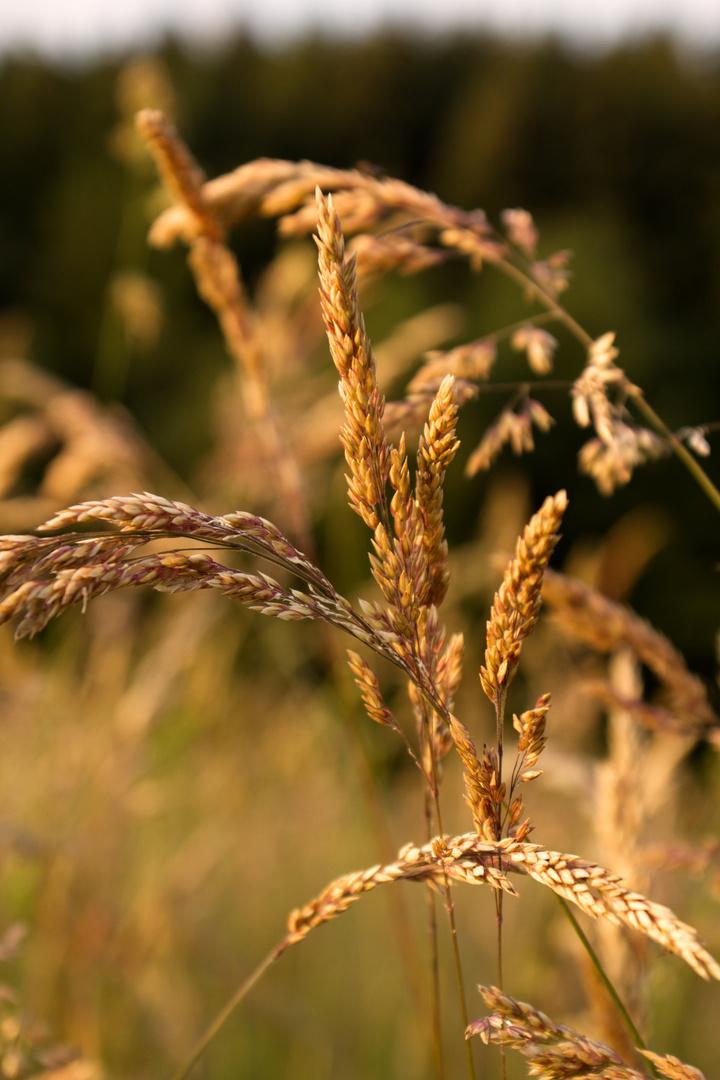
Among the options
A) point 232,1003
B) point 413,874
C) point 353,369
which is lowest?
point 232,1003

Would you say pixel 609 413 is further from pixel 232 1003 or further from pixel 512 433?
pixel 232 1003

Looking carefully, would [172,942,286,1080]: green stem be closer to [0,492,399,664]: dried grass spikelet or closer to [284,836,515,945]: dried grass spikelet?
[284,836,515,945]: dried grass spikelet

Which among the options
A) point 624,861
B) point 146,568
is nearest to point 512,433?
point 146,568

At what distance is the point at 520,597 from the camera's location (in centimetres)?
45

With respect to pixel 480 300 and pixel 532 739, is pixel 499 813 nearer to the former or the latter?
pixel 532 739

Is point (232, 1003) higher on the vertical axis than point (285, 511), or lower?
lower

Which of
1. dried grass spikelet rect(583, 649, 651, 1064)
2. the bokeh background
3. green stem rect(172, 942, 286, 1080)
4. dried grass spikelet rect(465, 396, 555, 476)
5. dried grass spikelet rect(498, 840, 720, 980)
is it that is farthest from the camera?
the bokeh background

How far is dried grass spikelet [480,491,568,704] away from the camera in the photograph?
447 mm

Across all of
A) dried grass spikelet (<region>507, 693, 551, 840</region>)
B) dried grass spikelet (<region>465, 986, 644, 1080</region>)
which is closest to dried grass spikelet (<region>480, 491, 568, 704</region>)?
dried grass spikelet (<region>507, 693, 551, 840</region>)

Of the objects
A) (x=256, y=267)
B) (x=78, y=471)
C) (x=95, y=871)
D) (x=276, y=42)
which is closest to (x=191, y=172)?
(x=78, y=471)

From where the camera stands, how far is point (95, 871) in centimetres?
156

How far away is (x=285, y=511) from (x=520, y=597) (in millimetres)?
805

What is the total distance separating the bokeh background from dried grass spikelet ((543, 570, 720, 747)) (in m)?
0.14

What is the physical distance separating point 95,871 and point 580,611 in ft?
3.82
